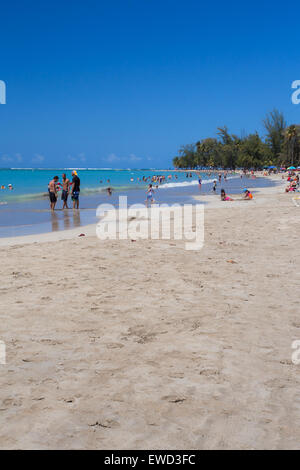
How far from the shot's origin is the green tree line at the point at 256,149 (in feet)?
327

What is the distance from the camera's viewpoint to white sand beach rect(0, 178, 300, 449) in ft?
8.41

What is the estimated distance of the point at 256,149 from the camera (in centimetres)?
11944

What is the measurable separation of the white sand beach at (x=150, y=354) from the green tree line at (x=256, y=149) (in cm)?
9888

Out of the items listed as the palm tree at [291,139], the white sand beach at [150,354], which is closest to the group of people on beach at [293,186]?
the white sand beach at [150,354]

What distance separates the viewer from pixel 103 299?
5297mm

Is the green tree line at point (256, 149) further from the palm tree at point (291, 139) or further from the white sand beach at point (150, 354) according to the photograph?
the white sand beach at point (150, 354)

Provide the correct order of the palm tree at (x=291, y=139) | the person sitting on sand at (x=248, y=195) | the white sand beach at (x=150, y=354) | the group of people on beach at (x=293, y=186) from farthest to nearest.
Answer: the palm tree at (x=291, y=139) < the group of people on beach at (x=293, y=186) < the person sitting on sand at (x=248, y=195) < the white sand beach at (x=150, y=354)

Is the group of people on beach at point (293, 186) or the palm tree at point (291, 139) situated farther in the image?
the palm tree at point (291, 139)

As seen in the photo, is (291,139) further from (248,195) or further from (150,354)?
(150,354)

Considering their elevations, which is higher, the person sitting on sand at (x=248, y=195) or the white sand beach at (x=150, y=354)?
the person sitting on sand at (x=248, y=195)

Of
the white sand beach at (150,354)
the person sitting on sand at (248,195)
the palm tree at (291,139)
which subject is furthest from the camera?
the palm tree at (291,139)

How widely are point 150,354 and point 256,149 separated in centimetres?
12403

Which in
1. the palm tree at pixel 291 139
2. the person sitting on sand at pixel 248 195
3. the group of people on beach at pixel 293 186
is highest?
the palm tree at pixel 291 139

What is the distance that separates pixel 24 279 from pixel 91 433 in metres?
4.21
